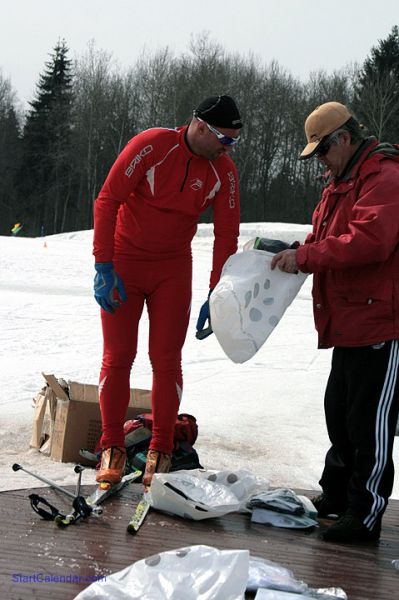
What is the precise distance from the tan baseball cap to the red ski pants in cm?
95

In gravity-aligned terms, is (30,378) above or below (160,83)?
below

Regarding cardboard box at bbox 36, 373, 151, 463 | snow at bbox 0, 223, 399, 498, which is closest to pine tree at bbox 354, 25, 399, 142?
snow at bbox 0, 223, 399, 498

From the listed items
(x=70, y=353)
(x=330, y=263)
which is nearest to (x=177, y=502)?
(x=330, y=263)

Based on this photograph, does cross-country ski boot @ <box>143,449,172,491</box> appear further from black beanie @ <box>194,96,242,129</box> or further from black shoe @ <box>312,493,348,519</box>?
black beanie @ <box>194,96,242,129</box>

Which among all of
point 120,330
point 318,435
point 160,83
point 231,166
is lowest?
point 318,435

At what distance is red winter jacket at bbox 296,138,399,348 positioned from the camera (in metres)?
2.87

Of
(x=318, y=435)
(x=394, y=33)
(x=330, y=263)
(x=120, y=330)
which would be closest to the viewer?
(x=330, y=263)

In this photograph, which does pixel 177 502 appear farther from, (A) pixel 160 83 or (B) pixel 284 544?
(A) pixel 160 83

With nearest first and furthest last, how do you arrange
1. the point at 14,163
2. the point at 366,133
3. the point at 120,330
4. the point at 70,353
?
1. the point at 366,133
2. the point at 120,330
3. the point at 70,353
4. the point at 14,163

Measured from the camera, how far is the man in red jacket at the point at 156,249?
3547 mm

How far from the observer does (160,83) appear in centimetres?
4488

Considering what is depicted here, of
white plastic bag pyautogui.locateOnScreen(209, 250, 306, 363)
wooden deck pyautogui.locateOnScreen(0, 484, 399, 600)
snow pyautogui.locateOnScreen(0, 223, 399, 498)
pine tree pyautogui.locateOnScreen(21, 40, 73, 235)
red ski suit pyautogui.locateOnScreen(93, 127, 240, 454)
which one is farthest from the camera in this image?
pine tree pyautogui.locateOnScreen(21, 40, 73, 235)

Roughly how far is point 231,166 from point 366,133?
79 centimetres

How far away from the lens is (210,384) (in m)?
6.77
